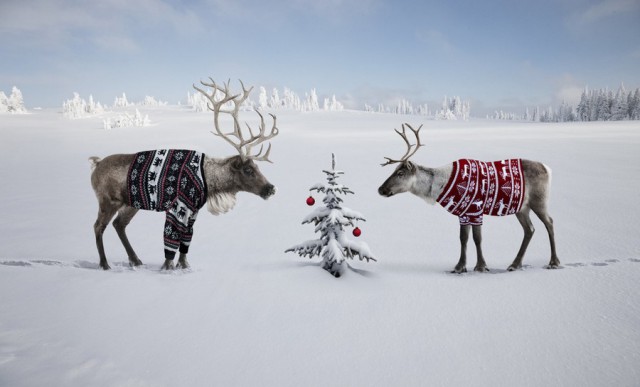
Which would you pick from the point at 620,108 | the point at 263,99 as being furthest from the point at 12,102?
the point at 620,108

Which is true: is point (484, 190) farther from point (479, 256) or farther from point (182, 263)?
point (182, 263)

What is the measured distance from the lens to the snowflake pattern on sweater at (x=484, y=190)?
4672 millimetres

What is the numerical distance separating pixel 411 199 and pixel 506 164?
3.43 meters

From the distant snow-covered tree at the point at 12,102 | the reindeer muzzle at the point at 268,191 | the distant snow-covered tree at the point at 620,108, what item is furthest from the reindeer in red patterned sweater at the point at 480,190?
the distant snow-covered tree at the point at 12,102

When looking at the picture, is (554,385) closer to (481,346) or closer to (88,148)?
(481,346)

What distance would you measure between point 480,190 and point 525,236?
95 centimetres

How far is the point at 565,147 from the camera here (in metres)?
17.1

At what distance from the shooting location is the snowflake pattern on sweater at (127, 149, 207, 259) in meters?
4.48

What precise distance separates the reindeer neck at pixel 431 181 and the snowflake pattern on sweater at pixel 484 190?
0.12m

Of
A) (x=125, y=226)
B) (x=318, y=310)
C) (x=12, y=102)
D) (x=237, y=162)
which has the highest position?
(x=12, y=102)

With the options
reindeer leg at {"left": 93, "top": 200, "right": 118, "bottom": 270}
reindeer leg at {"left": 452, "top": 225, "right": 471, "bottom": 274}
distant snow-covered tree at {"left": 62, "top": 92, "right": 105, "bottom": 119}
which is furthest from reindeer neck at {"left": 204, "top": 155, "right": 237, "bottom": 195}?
distant snow-covered tree at {"left": 62, "top": 92, "right": 105, "bottom": 119}

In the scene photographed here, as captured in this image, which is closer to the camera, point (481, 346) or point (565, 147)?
point (481, 346)

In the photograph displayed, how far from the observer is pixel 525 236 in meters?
4.87

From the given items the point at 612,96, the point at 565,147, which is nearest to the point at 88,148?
the point at 565,147
